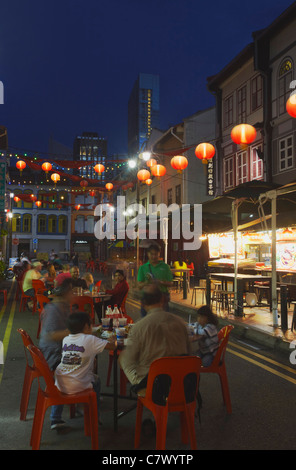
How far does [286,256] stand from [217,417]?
10.2 meters

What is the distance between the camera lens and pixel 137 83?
171000 millimetres

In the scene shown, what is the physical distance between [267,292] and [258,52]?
12.1 m

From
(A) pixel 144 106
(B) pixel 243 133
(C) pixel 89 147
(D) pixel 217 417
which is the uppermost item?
(A) pixel 144 106

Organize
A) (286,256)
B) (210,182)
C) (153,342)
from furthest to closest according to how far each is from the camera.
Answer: (210,182), (286,256), (153,342)

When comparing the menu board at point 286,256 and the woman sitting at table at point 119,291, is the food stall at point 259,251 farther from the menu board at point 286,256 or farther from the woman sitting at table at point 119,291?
the woman sitting at table at point 119,291

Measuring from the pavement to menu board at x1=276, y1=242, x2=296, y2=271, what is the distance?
6788mm

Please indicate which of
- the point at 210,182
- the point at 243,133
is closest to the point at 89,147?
the point at 210,182

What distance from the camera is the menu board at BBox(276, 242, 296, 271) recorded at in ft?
44.5

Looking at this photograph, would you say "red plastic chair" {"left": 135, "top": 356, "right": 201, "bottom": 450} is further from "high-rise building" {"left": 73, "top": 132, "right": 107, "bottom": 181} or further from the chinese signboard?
"high-rise building" {"left": 73, "top": 132, "right": 107, "bottom": 181}

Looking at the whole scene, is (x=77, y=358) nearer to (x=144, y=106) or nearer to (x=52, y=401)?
(x=52, y=401)

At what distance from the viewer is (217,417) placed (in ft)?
15.4

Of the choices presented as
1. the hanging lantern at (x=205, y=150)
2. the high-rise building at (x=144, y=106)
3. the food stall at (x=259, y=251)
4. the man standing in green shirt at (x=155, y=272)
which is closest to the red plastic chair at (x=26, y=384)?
the man standing in green shirt at (x=155, y=272)

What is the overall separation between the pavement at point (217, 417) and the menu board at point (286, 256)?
6788mm

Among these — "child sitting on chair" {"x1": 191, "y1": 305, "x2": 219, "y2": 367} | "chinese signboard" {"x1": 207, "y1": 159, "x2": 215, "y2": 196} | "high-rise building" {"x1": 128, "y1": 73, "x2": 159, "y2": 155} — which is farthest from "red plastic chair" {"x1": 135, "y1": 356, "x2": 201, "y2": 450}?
"high-rise building" {"x1": 128, "y1": 73, "x2": 159, "y2": 155}
